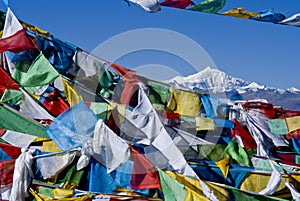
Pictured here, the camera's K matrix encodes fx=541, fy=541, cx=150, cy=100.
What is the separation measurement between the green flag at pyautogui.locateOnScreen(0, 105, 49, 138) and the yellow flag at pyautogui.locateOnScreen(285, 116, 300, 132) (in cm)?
775

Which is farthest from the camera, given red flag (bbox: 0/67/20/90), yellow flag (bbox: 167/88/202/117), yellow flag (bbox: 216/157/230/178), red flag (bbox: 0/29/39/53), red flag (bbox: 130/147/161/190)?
yellow flag (bbox: 167/88/202/117)

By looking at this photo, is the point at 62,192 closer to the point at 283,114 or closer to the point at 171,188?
the point at 171,188

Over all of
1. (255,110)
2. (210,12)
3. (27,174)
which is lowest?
(27,174)

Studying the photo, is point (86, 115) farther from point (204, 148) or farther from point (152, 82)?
point (152, 82)

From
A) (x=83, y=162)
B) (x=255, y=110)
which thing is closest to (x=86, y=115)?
(x=83, y=162)

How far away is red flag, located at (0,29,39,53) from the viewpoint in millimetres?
13500

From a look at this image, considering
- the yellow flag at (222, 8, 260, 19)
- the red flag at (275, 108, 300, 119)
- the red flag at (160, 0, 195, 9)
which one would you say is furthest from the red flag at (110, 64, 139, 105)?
the red flag at (275, 108, 300, 119)

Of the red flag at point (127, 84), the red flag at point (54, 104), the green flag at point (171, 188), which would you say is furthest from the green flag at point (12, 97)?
the green flag at point (171, 188)

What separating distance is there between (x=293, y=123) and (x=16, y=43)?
27.6ft

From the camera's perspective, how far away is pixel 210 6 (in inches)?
492

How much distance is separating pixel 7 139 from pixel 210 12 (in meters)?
5.63

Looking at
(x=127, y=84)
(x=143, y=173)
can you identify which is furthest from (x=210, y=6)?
(x=143, y=173)

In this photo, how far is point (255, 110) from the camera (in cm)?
1788

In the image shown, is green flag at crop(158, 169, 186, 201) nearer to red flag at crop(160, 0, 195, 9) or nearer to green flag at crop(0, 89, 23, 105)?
red flag at crop(160, 0, 195, 9)
